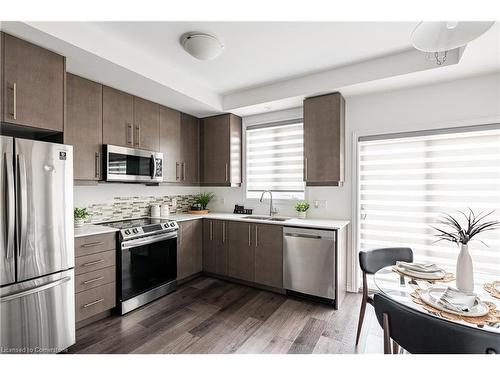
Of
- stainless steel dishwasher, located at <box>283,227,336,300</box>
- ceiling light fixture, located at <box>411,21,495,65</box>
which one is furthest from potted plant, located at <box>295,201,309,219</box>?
ceiling light fixture, located at <box>411,21,495,65</box>

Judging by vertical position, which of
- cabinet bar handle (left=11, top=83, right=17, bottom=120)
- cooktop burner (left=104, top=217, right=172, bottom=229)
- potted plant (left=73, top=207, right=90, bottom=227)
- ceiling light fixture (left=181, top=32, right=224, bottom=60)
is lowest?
cooktop burner (left=104, top=217, right=172, bottom=229)

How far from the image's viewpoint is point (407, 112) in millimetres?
2709

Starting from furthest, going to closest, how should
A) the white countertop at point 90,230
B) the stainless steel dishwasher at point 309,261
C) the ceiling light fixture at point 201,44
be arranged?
the stainless steel dishwasher at point 309,261
the white countertop at point 90,230
the ceiling light fixture at point 201,44

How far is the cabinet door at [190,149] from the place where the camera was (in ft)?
12.0

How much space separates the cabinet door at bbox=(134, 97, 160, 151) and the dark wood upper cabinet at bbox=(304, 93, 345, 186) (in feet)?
6.35

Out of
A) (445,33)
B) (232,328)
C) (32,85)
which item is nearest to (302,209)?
(232,328)

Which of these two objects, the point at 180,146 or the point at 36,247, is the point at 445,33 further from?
the point at 180,146

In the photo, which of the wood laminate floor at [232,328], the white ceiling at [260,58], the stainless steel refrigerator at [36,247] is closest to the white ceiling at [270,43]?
the white ceiling at [260,58]

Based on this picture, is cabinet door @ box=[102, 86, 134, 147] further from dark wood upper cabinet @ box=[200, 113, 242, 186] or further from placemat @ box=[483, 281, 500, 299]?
placemat @ box=[483, 281, 500, 299]

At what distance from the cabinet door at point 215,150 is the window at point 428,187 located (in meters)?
1.88

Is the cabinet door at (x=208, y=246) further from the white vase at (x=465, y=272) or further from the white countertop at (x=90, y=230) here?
the white vase at (x=465, y=272)

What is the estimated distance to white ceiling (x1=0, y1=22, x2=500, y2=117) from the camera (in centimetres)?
194

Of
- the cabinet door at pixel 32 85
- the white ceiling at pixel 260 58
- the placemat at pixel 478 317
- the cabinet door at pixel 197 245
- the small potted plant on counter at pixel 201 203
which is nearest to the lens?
the placemat at pixel 478 317

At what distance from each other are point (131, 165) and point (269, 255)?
6.49 ft
